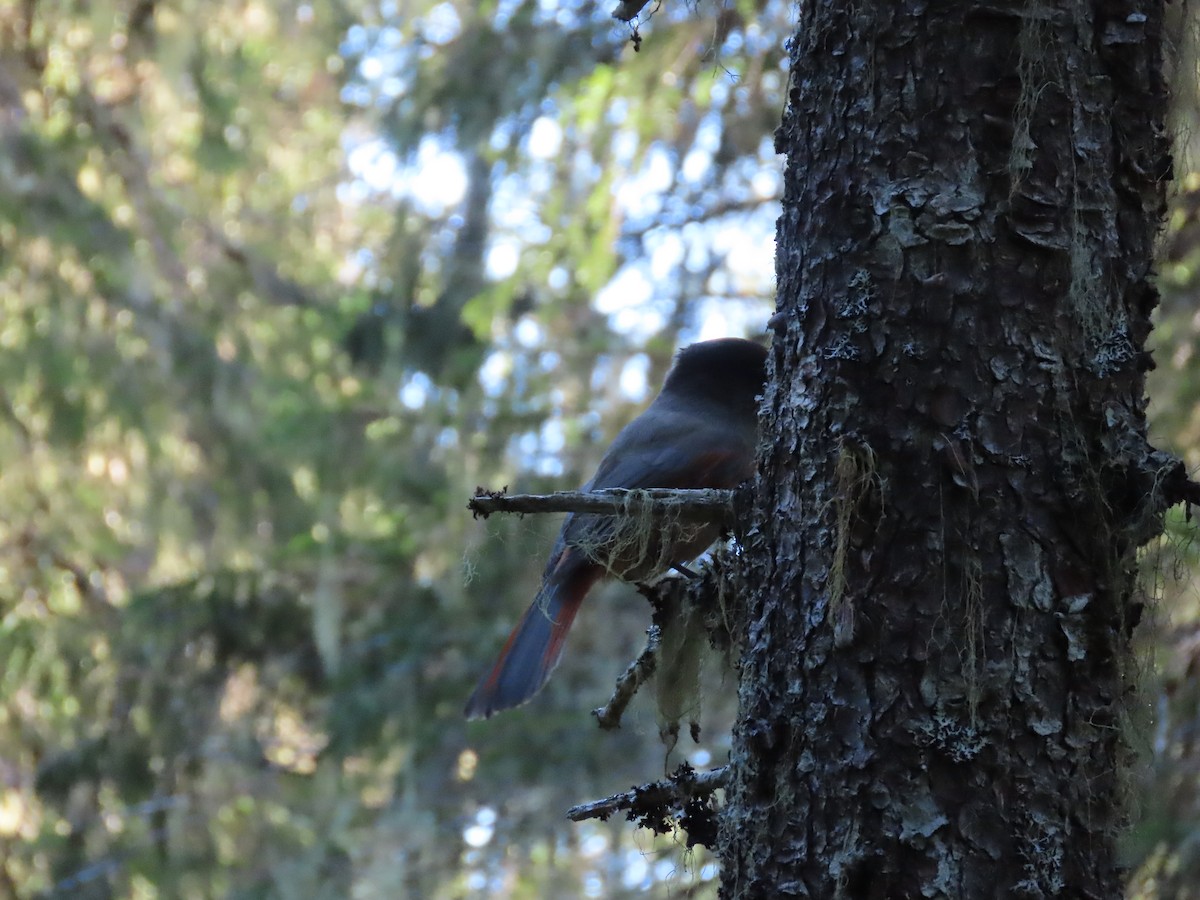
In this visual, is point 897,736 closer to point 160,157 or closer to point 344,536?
point 344,536

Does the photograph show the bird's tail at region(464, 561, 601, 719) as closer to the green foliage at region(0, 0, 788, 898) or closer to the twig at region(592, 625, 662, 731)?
the twig at region(592, 625, 662, 731)

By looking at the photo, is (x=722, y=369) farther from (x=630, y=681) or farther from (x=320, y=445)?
(x=320, y=445)

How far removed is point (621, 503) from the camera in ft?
7.24

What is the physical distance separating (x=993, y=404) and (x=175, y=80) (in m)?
8.21

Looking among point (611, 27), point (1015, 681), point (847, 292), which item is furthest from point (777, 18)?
point (1015, 681)

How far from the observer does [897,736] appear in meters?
1.80

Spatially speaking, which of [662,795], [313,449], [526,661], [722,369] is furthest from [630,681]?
[313,449]

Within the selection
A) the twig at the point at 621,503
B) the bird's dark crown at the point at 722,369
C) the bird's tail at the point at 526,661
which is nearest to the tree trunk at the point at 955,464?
the twig at the point at 621,503

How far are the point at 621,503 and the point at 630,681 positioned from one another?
44 cm

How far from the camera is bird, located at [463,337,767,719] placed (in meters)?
3.84

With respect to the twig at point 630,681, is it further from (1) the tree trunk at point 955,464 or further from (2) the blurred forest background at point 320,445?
(2) the blurred forest background at point 320,445

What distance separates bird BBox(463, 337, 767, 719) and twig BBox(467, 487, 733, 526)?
43.6 inches

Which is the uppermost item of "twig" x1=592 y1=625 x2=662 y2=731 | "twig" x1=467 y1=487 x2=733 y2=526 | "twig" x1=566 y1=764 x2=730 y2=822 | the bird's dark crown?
the bird's dark crown

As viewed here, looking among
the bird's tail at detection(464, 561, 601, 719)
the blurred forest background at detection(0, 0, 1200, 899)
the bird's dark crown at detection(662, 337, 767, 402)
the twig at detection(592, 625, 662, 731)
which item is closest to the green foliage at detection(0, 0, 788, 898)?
the blurred forest background at detection(0, 0, 1200, 899)
